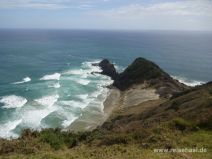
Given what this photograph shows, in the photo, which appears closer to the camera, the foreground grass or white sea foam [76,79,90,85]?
the foreground grass

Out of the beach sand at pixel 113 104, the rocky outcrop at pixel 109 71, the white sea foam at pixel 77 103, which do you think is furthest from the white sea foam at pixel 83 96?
the rocky outcrop at pixel 109 71

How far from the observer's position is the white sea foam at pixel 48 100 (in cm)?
6714

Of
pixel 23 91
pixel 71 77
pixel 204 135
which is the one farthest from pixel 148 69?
pixel 204 135

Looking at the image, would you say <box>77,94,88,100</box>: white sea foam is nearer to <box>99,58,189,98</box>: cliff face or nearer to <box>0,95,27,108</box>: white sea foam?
<box>99,58,189,98</box>: cliff face

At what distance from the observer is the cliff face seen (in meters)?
74.1

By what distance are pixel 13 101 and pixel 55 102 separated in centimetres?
920

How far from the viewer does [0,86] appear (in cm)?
8088

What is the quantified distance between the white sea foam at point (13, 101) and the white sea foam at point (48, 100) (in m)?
3.51

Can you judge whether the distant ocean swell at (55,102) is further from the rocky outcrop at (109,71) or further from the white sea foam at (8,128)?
the rocky outcrop at (109,71)

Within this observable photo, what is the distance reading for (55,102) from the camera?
6862cm

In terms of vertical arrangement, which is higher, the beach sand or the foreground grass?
the foreground grass

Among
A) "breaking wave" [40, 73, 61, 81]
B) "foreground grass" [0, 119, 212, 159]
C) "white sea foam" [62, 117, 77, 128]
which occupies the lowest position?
"white sea foam" [62, 117, 77, 128]

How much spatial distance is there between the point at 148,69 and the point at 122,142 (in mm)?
61292

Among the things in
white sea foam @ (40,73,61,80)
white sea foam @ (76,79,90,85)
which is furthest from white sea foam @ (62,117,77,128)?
white sea foam @ (40,73,61,80)
